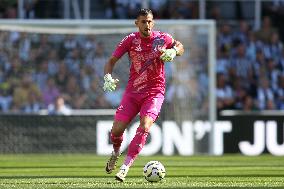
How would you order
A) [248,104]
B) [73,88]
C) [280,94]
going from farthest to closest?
1. [280,94]
2. [248,104]
3. [73,88]

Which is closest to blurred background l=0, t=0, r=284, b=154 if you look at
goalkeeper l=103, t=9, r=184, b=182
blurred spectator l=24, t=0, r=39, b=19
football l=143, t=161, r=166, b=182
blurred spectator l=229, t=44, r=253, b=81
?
blurred spectator l=229, t=44, r=253, b=81

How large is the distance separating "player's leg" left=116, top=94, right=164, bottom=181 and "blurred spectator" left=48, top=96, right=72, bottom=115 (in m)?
9.62

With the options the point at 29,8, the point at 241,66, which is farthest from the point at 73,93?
the point at 241,66

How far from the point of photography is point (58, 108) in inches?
855

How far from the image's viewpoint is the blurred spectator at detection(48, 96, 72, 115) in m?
21.7

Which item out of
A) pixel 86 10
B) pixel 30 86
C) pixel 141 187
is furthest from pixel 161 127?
pixel 141 187

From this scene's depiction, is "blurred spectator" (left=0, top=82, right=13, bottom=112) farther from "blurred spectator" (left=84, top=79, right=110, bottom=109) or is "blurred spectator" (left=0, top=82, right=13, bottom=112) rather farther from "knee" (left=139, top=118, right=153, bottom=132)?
"knee" (left=139, top=118, right=153, bottom=132)

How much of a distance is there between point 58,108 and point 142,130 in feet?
33.1

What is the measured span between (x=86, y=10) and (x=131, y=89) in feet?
43.1

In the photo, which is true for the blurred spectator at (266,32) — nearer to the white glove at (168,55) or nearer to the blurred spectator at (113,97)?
the blurred spectator at (113,97)

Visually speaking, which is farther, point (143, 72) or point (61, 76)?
point (61, 76)

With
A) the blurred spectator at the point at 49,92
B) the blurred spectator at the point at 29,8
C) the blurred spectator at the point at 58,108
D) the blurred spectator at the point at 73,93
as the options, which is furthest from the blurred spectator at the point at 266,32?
the blurred spectator at the point at 49,92

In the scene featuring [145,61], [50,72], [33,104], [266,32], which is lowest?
[33,104]

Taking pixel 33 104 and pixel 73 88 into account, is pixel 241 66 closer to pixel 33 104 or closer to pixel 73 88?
pixel 73 88
